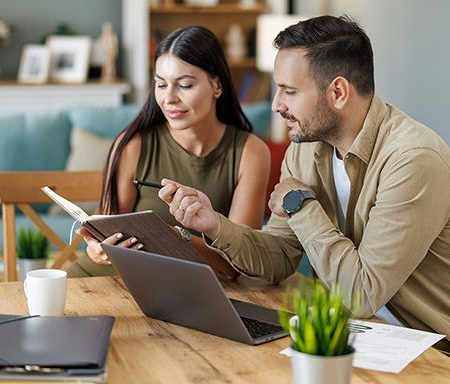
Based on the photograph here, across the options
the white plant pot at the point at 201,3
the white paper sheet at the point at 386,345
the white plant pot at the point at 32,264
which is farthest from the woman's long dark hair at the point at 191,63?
the white plant pot at the point at 201,3

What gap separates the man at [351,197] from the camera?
1.90 m

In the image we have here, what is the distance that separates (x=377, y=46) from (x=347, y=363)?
4017 mm

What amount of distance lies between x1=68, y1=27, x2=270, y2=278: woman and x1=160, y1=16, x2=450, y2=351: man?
42cm

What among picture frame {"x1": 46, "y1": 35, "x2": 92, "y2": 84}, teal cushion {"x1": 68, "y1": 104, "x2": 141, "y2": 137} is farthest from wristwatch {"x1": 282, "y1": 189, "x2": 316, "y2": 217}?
picture frame {"x1": 46, "y1": 35, "x2": 92, "y2": 84}

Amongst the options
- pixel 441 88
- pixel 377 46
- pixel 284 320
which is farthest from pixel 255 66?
pixel 284 320

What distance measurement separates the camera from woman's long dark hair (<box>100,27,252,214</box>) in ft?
8.25

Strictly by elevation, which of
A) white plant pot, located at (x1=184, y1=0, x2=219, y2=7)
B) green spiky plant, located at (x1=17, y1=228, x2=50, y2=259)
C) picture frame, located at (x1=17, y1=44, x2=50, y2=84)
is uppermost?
white plant pot, located at (x1=184, y1=0, x2=219, y2=7)

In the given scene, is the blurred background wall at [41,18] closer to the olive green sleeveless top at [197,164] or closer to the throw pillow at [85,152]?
the throw pillow at [85,152]

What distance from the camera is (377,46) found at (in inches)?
201

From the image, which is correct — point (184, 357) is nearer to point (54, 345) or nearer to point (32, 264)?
point (54, 345)

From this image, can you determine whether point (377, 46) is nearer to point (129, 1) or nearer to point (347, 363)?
point (129, 1)

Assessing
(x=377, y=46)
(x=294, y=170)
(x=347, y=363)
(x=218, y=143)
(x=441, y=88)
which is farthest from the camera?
(x=377, y=46)

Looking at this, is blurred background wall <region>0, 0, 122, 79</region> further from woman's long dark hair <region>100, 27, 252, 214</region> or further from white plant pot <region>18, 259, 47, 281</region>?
woman's long dark hair <region>100, 27, 252, 214</region>

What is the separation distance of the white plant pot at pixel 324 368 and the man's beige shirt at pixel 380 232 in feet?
1.93
